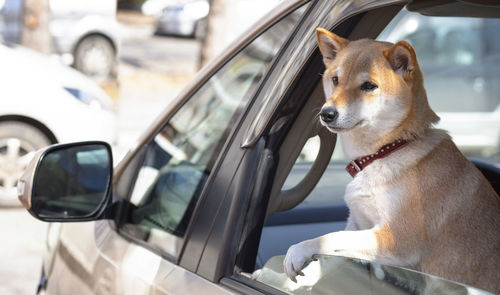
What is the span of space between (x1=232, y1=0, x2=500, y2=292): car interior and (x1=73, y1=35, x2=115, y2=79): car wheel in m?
13.5

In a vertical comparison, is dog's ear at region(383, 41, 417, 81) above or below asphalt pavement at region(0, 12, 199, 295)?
above

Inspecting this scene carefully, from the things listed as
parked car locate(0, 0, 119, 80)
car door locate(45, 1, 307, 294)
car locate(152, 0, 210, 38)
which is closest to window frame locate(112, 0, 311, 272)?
car door locate(45, 1, 307, 294)

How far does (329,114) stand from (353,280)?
0.44 m

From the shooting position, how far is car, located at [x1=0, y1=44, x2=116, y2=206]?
7.18m

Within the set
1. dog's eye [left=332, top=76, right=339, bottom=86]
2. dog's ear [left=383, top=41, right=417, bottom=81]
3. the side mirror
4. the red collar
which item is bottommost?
the side mirror

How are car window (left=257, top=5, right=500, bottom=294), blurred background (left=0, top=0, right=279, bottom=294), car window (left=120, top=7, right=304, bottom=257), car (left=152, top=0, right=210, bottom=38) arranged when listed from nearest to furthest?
car window (left=120, top=7, right=304, bottom=257), blurred background (left=0, top=0, right=279, bottom=294), car window (left=257, top=5, right=500, bottom=294), car (left=152, top=0, right=210, bottom=38)

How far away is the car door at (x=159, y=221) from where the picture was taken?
6.75 feet

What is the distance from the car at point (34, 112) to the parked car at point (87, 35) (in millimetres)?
6860

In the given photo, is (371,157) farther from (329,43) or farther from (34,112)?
(34,112)

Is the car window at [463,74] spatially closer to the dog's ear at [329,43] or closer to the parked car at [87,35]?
the dog's ear at [329,43]

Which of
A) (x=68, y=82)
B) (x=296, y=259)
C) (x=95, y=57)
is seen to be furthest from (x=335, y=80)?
(x=95, y=57)

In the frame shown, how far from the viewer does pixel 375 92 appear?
1951 mm

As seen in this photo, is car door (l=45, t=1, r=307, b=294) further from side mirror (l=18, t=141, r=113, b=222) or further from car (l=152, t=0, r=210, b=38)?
car (l=152, t=0, r=210, b=38)

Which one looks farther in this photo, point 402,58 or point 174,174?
point 174,174
